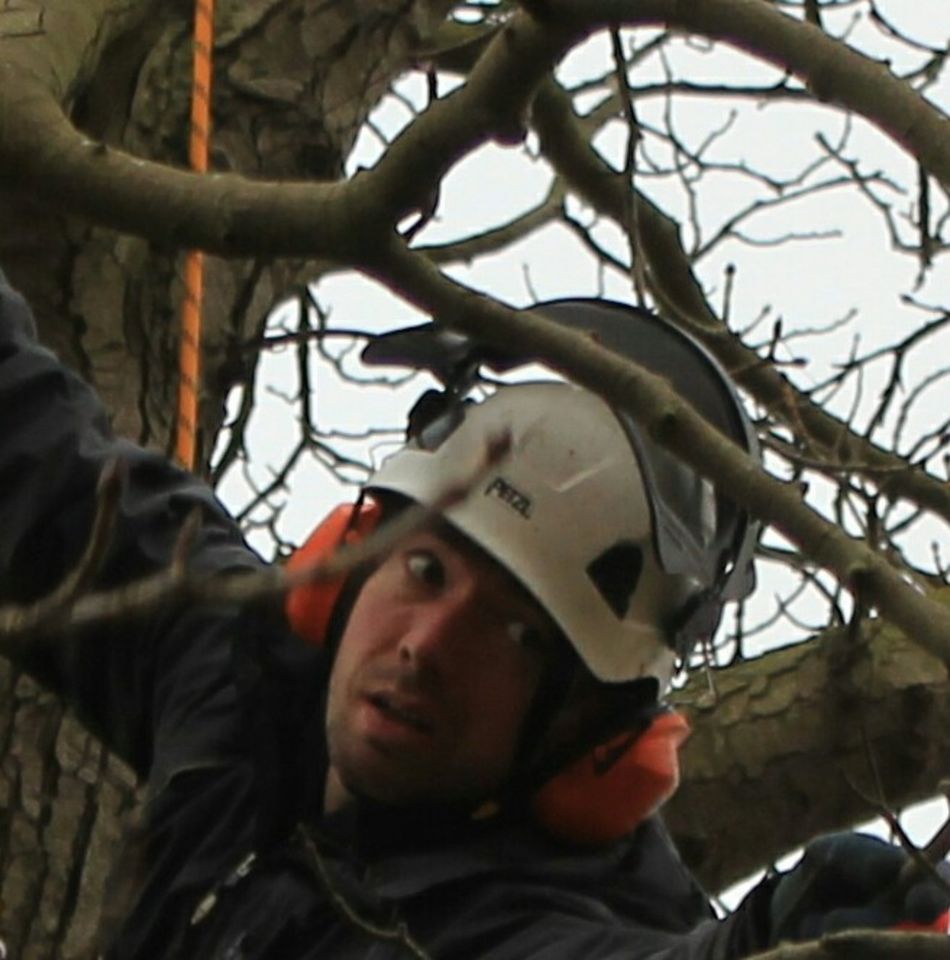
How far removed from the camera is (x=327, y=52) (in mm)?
3936

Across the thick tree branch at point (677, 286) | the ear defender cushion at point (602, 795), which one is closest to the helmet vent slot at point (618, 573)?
the ear defender cushion at point (602, 795)

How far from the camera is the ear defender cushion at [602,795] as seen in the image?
3.04 m

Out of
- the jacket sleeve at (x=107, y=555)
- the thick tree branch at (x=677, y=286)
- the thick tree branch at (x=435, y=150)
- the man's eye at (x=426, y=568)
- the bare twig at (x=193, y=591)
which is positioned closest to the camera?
the bare twig at (x=193, y=591)

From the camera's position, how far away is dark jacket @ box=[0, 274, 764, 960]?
9.40 ft

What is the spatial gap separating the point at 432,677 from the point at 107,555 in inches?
16.9

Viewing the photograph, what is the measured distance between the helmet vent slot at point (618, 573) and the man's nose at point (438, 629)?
0.17 metres

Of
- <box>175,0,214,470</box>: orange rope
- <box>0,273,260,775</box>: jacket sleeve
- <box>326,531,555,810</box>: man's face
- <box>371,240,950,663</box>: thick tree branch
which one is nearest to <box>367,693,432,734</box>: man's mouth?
<box>326,531,555,810</box>: man's face

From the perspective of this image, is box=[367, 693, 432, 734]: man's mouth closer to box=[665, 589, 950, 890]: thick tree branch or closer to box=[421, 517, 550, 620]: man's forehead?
box=[421, 517, 550, 620]: man's forehead

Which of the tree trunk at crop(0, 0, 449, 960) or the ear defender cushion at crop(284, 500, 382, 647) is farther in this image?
the tree trunk at crop(0, 0, 449, 960)

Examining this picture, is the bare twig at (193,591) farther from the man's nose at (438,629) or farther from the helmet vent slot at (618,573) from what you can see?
the helmet vent slot at (618,573)

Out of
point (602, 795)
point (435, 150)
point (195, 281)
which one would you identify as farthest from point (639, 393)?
point (195, 281)

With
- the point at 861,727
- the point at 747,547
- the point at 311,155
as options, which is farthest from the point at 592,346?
the point at 311,155

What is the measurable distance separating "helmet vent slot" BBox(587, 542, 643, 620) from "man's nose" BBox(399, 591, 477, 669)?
Answer: 17cm

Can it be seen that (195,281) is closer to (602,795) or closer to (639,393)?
(602,795)
